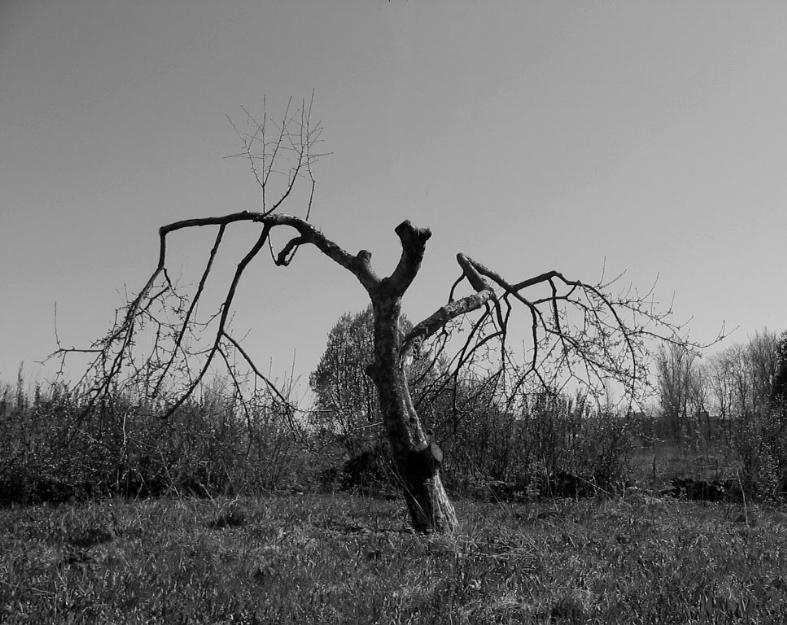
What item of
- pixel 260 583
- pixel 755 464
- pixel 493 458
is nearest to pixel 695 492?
pixel 755 464

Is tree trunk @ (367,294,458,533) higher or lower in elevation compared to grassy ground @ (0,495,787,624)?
higher

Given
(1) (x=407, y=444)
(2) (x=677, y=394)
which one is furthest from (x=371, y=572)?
(2) (x=677, y=394)

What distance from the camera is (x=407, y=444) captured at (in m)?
7.35

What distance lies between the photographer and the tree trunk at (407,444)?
23.6 feet

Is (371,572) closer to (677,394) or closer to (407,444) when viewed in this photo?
(407,444)

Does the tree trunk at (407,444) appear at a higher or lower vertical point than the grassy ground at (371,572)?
higher

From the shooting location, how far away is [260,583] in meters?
4.75

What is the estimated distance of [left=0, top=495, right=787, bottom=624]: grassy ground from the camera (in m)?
4.11

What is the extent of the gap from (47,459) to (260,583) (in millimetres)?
8324

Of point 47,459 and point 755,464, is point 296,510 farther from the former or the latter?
point 755,464

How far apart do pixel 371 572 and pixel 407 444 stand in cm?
221

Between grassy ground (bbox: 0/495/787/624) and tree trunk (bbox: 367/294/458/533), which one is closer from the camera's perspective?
grassy ground (bbox: 0/495/787/624)

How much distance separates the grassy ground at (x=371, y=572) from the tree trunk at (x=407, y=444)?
32 cm

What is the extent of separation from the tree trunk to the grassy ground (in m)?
0.32
